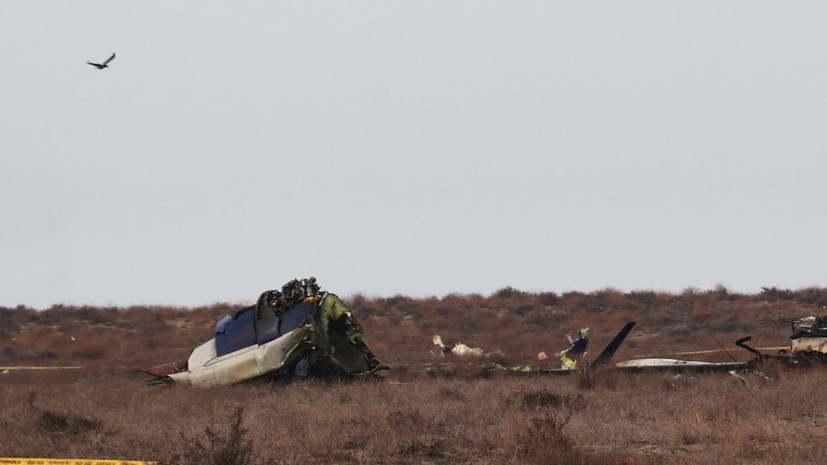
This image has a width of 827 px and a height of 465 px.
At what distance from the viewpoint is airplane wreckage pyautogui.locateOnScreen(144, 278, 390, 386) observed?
50.2 feet

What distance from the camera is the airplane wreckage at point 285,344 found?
50.2 feet

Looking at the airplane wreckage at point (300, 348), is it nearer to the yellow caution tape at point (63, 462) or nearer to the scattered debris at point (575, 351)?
the scattered debris at point (575, 351)

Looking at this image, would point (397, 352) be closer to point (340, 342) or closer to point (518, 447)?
point (340, 342)

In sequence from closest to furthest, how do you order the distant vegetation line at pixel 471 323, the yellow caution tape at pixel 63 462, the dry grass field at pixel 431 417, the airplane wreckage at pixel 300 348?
the yellow caution tape at pixel 63 462 → the dry grass field at pixel 431 417 → the airplane wreckage at pixel 300 348 → the distant vegetation line at pixel 471 323

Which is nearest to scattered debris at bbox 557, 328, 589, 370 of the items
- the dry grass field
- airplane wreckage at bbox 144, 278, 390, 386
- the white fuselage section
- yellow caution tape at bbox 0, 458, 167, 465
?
the dry grass field

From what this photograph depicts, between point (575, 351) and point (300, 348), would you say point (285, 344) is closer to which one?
point (300, 348)

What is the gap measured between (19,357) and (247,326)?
54.5ft

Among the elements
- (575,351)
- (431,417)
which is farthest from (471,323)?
(431,417)

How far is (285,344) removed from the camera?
15.2 meters

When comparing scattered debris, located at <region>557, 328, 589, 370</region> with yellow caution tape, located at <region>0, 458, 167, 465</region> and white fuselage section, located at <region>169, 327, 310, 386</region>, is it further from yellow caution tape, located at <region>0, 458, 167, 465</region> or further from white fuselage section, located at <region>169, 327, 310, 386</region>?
yellow caution tape, located at <region>0, 458, 167, 465</region>

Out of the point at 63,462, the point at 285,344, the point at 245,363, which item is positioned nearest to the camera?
the point at 63,462

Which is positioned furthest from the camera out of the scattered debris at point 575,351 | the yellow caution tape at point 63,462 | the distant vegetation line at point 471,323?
the distant vegetation line at point 471,323

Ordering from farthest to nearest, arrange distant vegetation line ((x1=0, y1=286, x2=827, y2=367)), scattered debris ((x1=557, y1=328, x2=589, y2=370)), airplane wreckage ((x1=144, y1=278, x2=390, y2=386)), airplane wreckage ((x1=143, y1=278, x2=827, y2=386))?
distant vegetation line ((x1=0, y1=286, x2=827, y2=367)) < scattered debris ((x1=557, y1=328, x2=589, y2=370)) < airplane wreckage ((x1=144, y1=278, x2=390, y2=386)) < airplane wreckage ((x1=143, y1=278, x2=827, y2=386))

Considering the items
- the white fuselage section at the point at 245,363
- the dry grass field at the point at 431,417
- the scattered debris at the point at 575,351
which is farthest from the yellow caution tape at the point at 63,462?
the scattered debris at the point at 575,351
